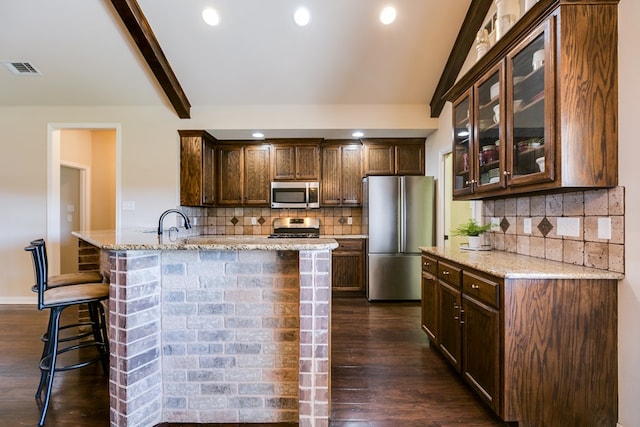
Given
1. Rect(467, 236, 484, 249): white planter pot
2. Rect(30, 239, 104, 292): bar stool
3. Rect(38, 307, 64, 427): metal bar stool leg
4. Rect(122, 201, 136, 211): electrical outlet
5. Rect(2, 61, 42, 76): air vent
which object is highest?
Rect(2, 61, 42, 76): air vent

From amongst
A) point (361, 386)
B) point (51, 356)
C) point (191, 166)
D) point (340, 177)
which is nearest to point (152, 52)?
point (191, 166)

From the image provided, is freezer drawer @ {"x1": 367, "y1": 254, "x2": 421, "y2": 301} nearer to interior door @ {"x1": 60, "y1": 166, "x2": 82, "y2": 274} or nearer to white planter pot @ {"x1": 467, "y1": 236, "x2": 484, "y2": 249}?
white planter pot @ {"x1": 467, "y1": 236, "x2": 484, "y2": 249}

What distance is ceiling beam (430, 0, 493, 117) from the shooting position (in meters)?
2.87

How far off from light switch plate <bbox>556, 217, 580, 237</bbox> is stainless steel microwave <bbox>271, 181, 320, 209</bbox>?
9.99ft

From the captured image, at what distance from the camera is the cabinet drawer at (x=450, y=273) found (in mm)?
2176

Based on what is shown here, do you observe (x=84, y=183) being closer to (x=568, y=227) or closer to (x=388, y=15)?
(x=388, y=15)

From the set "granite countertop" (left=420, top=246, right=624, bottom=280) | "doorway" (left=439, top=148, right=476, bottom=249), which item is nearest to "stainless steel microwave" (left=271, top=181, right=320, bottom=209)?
"doorway" (left=439, top=148, right=476, bottom=249)

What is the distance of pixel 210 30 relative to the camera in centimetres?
317

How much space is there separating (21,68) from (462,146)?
15.5 feet

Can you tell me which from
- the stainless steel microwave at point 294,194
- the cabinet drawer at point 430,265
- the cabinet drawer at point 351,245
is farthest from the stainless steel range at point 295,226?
the cabinet drawer at point 430,265

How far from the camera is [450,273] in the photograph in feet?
7.55

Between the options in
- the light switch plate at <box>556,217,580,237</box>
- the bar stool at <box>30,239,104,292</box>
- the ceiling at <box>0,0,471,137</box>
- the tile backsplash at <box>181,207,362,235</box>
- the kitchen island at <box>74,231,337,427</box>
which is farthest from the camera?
the tile backsplash at <box>181,207,362,235</box>

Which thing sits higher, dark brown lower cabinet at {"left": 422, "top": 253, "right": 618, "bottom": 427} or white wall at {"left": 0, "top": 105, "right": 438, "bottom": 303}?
white wall at {"left": 0, "top": 105, "right": 438, "bottom": 303}

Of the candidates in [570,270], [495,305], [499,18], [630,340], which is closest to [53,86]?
[499,18]
